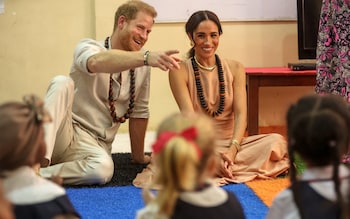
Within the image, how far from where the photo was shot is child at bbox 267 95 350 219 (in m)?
1.07

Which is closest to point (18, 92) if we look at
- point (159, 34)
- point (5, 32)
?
point (5, 32)

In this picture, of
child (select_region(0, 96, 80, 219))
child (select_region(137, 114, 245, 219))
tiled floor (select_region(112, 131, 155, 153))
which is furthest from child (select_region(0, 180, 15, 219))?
tiled floor (select_region(112, 131, 155, 153))

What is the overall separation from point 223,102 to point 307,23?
102cm

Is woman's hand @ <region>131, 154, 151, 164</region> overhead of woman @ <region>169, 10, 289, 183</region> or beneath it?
beneath

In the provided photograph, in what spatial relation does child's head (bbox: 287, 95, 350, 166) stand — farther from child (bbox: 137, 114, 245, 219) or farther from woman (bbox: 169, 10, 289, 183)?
woman (bbox: 169, 10, 289, 183)

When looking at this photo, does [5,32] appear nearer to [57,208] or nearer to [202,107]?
[202,107]

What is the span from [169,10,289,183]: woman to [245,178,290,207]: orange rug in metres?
0.05

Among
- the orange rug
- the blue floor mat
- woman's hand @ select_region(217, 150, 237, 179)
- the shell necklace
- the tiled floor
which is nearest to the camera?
the blue floor mat

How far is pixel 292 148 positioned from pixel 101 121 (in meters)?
1.36

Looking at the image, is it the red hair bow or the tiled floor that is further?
the tiled floor

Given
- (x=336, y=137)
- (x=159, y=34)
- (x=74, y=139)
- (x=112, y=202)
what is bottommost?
(x=112, y=202)

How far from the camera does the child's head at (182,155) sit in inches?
38.3

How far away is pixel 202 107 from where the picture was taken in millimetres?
2426

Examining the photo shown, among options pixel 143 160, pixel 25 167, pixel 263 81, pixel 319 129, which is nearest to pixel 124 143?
pixel 143 160
